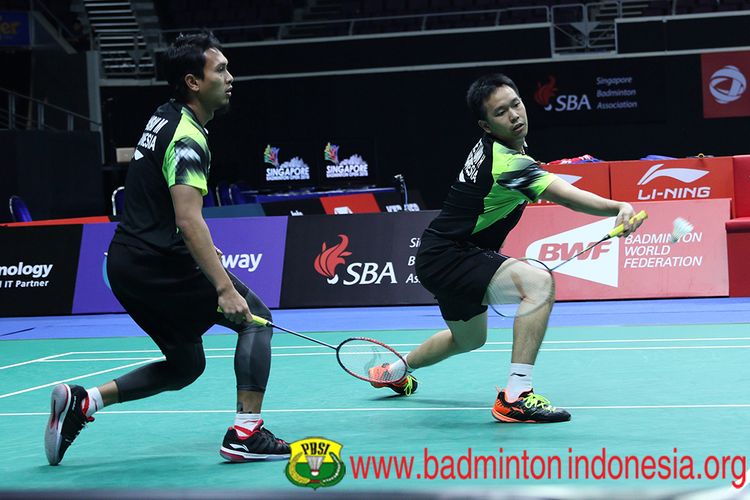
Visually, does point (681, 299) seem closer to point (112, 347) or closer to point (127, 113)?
point (112, 347)

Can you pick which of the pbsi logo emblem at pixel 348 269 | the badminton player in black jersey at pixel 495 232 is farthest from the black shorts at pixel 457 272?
the pbsi logo emblem at pixel 348 269

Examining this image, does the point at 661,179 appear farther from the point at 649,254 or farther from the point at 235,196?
the point at 235,196

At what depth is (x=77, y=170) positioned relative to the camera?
59.4 ft

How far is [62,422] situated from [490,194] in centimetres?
201

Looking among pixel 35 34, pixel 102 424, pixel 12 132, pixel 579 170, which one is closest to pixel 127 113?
pixel 35 34

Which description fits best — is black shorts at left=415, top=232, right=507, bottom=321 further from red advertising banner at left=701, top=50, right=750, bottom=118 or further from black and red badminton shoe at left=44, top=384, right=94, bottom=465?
red advertising banner at left=701, top=50, right=750, bottom=118

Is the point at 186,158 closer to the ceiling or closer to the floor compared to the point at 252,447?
closer to the ceiling

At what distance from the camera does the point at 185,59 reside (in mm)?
3941

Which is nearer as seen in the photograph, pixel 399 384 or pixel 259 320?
pixel 259 320

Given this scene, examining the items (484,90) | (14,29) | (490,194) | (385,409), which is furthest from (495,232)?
(14,29)

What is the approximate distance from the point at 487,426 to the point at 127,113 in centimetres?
1865

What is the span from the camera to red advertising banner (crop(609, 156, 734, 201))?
1141 centimetres

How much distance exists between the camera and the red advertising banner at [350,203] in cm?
1666

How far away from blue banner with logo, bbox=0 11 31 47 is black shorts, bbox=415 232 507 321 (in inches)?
729
